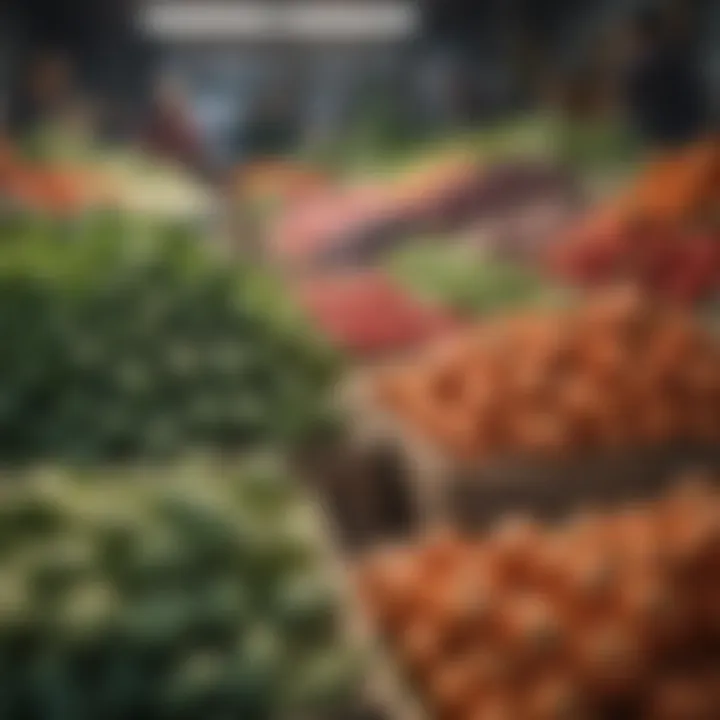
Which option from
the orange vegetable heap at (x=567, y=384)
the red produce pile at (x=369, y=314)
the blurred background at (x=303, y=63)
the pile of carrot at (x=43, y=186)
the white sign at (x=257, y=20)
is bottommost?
the orange vegetable heap at (x=567, y=384)

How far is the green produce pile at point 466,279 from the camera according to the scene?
1783mm

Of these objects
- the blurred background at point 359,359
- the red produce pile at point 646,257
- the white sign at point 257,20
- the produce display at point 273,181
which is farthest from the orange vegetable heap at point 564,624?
the white sign at point 257,20

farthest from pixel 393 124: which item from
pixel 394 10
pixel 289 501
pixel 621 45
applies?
pixel 289 501

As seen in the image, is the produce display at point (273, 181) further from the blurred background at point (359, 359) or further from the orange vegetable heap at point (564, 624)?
the orange vegetable heap at point (564, 624)

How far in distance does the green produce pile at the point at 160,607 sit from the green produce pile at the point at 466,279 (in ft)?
1.70

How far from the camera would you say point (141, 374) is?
1550 mm

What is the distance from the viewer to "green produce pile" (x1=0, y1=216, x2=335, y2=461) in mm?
1501

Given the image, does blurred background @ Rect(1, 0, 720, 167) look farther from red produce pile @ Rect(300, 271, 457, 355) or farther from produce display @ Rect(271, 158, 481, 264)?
red produce pile @ Rect(300, 271, 457, 355)

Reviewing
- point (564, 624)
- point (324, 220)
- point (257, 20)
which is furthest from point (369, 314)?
point (564, 624)

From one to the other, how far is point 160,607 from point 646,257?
911mm

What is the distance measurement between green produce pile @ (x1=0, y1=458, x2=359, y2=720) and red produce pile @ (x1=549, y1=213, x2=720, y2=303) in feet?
2.09

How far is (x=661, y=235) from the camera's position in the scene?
1810mm

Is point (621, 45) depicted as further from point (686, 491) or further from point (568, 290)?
point (686, 491)

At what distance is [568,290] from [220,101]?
0.53 metres
